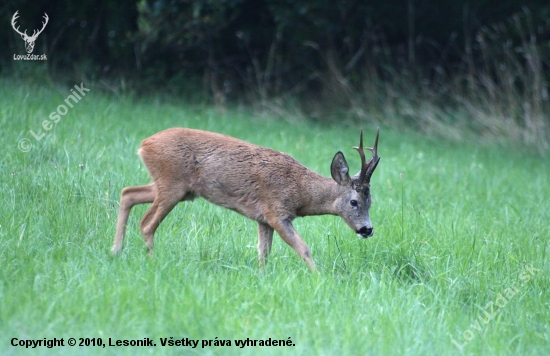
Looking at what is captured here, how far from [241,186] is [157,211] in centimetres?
73

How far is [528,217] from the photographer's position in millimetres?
8094

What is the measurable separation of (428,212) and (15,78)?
7492 millimetres

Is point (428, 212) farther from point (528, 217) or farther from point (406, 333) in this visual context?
point (406, 333)

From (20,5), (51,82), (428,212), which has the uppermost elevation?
(20,5)

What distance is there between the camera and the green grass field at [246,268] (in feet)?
14.5

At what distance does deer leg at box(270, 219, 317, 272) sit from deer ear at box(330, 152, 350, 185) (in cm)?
56

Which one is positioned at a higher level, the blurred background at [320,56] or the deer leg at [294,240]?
the blurred background at [320,56]

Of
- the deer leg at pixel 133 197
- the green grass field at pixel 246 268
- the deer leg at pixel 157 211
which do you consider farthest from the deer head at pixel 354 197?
the deer leg at pixel 133 197

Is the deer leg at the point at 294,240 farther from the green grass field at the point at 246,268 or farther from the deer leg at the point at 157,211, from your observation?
the deer leg at the point at 157,211

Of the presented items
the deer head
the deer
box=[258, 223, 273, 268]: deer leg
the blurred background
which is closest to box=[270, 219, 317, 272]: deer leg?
the deer

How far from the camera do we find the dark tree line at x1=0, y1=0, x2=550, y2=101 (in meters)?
14.4

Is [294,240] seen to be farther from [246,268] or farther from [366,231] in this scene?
[366,231]

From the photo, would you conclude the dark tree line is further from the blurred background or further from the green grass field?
the green grass field

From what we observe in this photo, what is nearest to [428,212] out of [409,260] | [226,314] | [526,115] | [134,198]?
[409,260]
